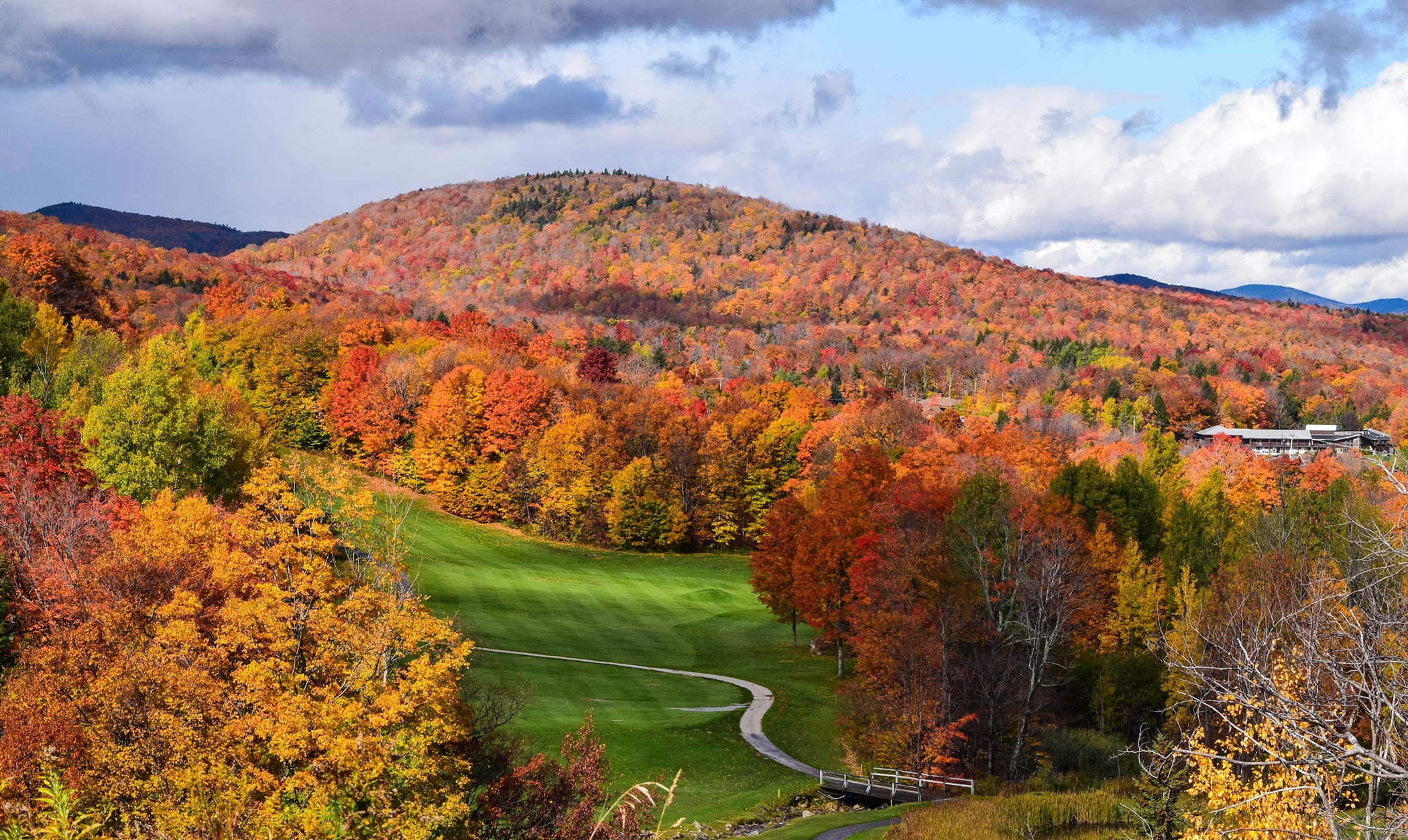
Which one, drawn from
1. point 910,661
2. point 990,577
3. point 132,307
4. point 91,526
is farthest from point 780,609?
point 132,307

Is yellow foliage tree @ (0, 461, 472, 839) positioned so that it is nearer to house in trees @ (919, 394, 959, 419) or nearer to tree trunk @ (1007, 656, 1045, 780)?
tree trunk @ (1007, 656, 1045, 780)

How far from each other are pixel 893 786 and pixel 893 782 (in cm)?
71

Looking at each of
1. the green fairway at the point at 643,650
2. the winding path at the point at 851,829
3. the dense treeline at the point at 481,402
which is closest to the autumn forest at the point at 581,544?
the dense treeline at the point at 481,402

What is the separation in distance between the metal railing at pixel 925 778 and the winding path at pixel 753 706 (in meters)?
2.31

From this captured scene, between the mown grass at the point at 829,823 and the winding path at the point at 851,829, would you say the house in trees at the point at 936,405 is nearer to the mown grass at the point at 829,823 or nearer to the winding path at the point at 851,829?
the mown grass at the point at 829,823

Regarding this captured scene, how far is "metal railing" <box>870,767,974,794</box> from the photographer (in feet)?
116

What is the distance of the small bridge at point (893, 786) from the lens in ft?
112

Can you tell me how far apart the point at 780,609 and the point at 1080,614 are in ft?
53.0

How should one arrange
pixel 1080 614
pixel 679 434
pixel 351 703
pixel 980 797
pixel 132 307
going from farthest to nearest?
pixel 132 307 → pixel 679 434 → pixel 1080 614 → pixel 980 797 → pixel 351 703

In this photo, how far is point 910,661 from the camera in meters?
38.9

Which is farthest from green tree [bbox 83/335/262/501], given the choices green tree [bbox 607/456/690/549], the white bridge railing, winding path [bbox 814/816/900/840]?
green tree [bbox 607/456/690/549]

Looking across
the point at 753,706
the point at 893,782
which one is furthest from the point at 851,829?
the point at 753,706

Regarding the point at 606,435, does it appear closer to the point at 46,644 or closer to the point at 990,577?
the point at 990,577

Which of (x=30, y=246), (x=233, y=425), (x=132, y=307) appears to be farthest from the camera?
→ (x=132, y=307)
